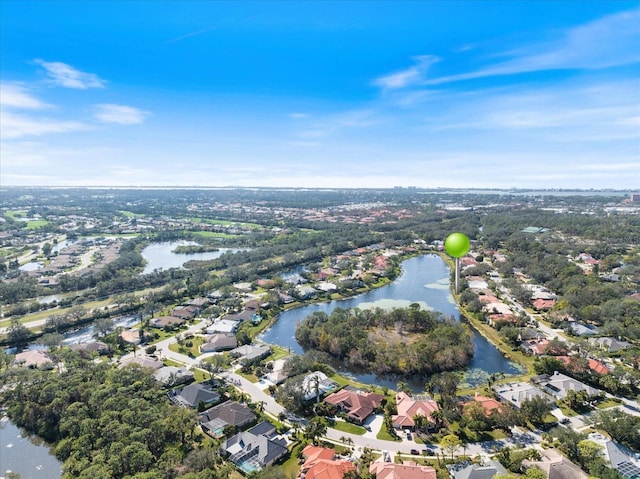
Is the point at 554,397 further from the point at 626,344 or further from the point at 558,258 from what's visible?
the point at 558,258

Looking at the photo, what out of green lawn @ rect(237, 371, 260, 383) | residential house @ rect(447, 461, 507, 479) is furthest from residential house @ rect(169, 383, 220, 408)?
residential house @ rect(447, 461, 507, 479)

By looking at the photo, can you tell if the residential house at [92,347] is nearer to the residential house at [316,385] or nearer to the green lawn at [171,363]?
the green lawn at [171,363]

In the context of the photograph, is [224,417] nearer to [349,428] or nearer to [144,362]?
[349,428]

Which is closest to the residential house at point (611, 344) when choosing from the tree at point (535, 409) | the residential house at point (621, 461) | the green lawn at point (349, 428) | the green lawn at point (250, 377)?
the tree at point (535, 409)

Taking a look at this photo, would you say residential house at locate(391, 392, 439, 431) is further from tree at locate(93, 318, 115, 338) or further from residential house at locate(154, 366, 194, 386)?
tree at locate(93, 318, 115, 338)

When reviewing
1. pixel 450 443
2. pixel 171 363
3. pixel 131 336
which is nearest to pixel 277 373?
pixel 171 363

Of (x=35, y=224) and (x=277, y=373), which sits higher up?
(x=35, y=224)
